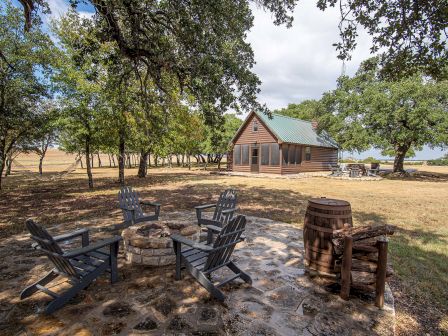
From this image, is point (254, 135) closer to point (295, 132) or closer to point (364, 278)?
point (295, 132)

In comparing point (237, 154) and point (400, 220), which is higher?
point (237, 154)

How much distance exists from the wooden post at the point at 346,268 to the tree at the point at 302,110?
45.2m

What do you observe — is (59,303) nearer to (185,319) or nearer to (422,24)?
(185,319)

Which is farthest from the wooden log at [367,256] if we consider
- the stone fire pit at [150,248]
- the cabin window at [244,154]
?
the cabin window at [244,154]

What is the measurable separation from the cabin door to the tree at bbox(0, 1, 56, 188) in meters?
16.5

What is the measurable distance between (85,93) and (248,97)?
9.16 metres

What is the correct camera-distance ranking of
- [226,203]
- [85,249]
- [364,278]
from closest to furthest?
[85,249] < [364,278] < [226,203]

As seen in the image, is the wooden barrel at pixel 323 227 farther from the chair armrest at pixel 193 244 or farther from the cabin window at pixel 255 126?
the cabin window at pixel 255 126

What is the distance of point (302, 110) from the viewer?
4994 cm

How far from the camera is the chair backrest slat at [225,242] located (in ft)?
9.57

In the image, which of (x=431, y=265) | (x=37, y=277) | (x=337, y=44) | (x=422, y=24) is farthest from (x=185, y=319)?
(x=422, y=24)

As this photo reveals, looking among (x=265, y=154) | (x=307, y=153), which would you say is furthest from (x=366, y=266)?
(x=307, y=153)

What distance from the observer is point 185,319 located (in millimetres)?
2635

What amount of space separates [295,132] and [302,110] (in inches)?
1141
